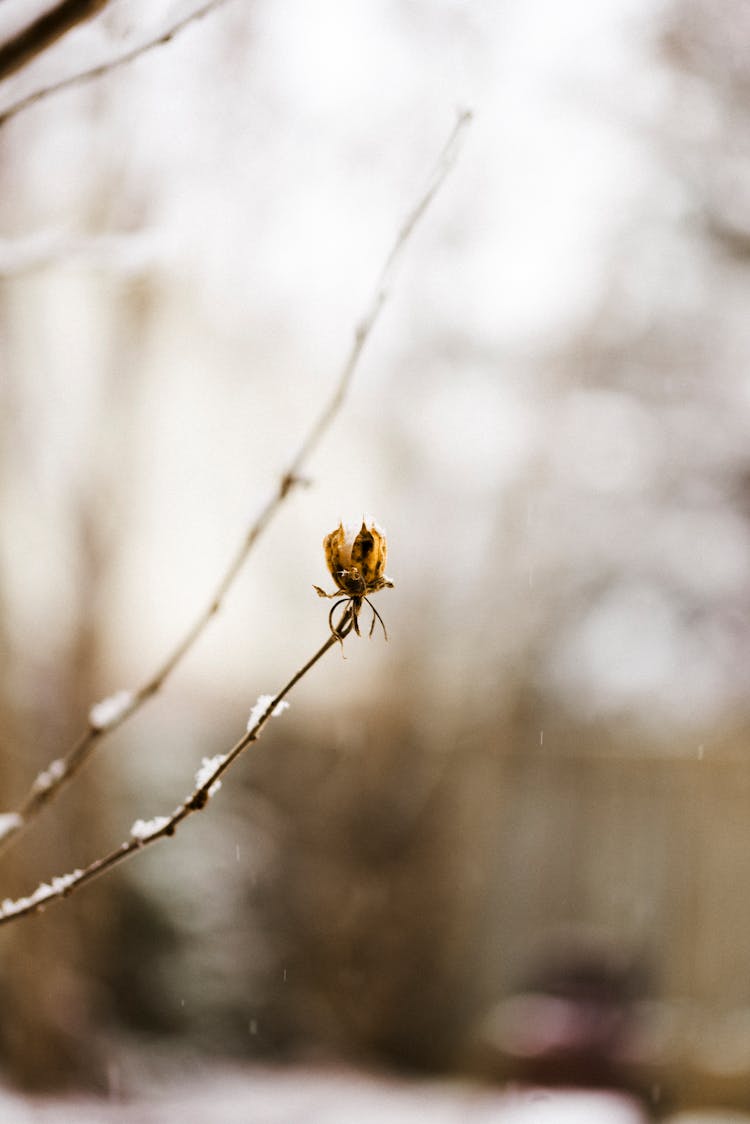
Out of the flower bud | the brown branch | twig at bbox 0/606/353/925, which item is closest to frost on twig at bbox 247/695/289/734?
twig at bbox 0/606/353/925

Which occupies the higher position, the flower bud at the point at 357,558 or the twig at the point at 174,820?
the flower bud at the point at 357,558

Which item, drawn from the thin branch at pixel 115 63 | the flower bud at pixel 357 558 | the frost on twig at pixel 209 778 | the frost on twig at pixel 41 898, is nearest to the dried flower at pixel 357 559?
the flower bud at pixel 357 558

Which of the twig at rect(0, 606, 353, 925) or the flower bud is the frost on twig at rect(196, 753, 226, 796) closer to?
the twig at rect(0, 606, 353, 925)

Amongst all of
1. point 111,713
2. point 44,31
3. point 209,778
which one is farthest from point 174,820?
point 44,31

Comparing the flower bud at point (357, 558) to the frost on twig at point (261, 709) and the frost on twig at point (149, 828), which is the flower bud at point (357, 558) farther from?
the frost on twig at point (149, 828)

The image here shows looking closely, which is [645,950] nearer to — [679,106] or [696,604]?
[696,604]

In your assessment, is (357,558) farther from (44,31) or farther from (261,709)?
(44,31)
